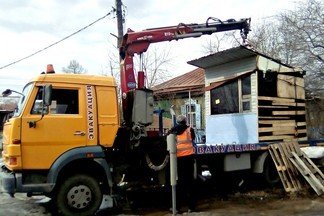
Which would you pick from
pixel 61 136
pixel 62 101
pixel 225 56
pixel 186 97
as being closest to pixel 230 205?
pixel 61 136

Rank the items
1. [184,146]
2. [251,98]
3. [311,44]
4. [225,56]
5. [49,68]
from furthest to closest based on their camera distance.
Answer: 1. [311,44]
2. [225,56]
3. [251,98]
4. [184,146]
5. [49,68]

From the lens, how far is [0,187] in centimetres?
887

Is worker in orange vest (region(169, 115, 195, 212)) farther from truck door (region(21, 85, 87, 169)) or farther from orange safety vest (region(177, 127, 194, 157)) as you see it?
truck door (region(21, 85, 87, 169))

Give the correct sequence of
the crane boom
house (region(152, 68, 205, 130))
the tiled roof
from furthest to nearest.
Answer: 1. the tiled roof
2. house (region(152, 68, 205, 130))
3. the crane boom

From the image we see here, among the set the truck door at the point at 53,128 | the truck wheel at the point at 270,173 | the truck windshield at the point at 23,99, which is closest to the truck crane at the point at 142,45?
the truck door at the point at 53,128

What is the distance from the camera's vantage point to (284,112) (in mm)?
12117

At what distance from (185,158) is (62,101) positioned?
2941 mm

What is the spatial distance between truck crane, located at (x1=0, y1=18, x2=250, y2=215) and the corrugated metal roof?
3235mm

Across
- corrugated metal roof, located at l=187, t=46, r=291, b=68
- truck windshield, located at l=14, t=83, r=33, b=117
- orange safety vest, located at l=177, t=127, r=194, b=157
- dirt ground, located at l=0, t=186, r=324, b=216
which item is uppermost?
corrugated metal roof, located at l=187, t=46, r=291, b=68

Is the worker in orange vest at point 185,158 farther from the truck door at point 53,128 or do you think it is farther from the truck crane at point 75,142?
the truck door at point 53,128

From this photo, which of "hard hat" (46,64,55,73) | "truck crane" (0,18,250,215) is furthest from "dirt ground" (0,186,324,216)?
"hard hat" (46,64,55,73)

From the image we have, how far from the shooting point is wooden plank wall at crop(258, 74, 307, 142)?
461 inches

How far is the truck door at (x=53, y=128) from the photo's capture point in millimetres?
8250

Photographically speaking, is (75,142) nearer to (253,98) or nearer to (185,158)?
(185,158)
